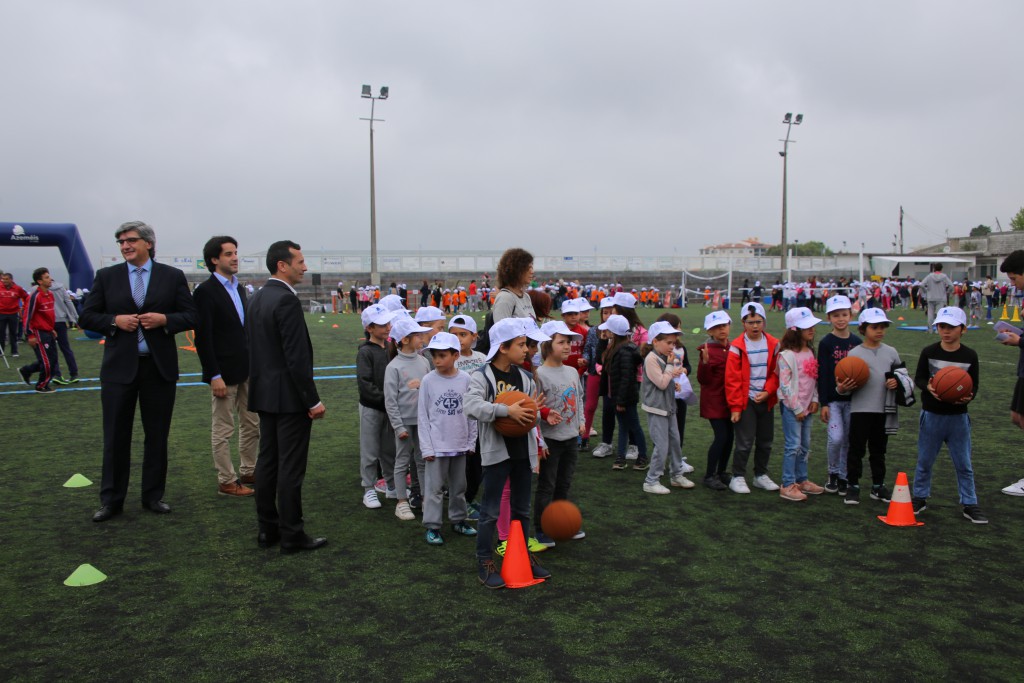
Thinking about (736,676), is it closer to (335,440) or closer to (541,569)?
(541,569)

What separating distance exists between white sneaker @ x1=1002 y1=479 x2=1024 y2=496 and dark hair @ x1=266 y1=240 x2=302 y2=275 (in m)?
6.55

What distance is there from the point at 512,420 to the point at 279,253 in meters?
2.12

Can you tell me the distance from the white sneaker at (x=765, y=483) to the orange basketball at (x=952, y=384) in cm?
170

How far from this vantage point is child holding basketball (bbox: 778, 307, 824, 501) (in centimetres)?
673

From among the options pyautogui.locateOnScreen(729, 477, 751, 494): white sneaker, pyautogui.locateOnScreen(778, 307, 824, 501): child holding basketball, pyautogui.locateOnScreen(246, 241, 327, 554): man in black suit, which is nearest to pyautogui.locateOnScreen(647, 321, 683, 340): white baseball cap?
pyautogui.locateOnScreen(778, 307, 824, 501): child holding basketball

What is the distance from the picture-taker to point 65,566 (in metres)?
5.13

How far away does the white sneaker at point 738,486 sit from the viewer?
6957 mm

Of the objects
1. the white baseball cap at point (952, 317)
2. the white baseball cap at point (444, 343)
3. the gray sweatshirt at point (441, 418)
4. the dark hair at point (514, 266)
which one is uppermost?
the dark hair at point (514, 266)

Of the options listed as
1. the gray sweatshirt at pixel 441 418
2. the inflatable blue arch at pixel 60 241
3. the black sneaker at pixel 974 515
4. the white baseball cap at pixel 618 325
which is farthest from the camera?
the inflatable blue arch at pixel 60 241

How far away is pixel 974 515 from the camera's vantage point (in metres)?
6.04

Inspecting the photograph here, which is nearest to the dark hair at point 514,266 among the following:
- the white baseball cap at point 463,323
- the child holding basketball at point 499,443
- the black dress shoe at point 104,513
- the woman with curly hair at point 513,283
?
the woman with curly hair at point 513,283

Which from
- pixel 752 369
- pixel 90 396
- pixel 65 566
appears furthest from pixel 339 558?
pixel 90 396

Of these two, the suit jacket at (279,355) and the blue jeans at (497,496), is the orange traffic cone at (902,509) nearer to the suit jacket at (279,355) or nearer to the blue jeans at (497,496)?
Answer: the blue jeans at (497,496)

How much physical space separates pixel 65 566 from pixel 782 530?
5.27m
